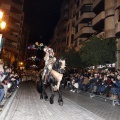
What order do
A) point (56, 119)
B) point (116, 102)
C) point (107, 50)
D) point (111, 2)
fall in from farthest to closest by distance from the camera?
point (111, 2), point (107, 50), point (116, 102), point (56, 119)

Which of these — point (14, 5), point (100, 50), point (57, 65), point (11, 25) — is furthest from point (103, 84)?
point (14, 5)

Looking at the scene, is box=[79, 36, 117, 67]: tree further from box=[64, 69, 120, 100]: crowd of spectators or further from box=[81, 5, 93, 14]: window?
box=[81, 5, 93, 14]: window

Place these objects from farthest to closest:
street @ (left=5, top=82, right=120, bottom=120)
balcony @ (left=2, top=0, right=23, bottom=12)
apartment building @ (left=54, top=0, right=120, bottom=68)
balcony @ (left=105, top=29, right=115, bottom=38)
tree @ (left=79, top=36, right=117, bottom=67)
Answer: balcony @ (left=2, top=0, right=23, bottom=12) < balcony @ (left=105, top=29, right=115, bottom=38) < apartment building @ (left=54, top=0, right=120, bottom=68) < tree @ (left=79, top=36, right=117, bottom=67) < street @ (left=5, top=82, right=120, bottom=120)

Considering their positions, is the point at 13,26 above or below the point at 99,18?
above

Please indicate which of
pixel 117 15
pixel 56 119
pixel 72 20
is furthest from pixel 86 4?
pixel 56 119

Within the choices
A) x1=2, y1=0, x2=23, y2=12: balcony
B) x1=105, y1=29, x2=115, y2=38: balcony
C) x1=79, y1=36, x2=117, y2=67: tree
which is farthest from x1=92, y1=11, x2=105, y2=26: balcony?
x1=2, y1=0, x2=23, y2=12: balcony

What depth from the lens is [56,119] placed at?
583 cm

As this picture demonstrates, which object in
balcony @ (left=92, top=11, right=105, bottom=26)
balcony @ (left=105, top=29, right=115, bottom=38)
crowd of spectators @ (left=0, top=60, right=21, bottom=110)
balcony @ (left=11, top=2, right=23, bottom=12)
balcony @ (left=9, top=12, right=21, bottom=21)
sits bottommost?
crowd of spectators @ (left=0, top=60, right=21, bottom=110)

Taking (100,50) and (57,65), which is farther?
(100,50)

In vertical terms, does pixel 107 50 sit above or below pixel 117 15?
below

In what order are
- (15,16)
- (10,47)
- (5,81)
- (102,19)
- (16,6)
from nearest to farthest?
(5,81)
(102,19)
(10,47)
(15,16)
(16,6)

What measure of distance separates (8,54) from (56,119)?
53.5 metres

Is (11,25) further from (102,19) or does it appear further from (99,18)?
(102,19)

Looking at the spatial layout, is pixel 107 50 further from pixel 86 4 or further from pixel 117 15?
pixel 86 4
